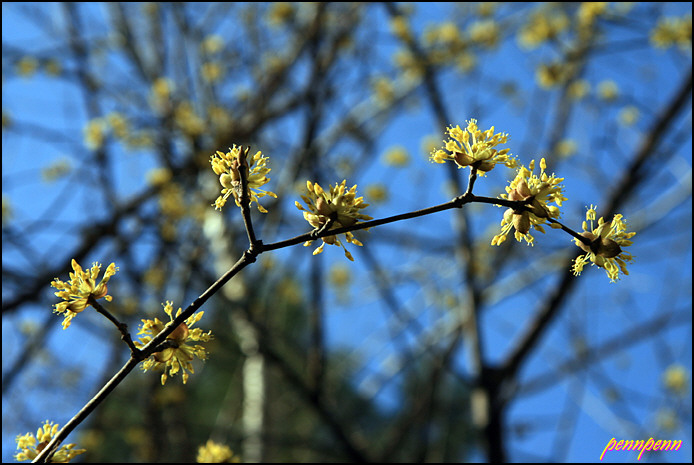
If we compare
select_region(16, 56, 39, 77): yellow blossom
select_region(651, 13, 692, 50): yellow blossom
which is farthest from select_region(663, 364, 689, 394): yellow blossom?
select_region(16, 56, 39, 77): yellow blossom

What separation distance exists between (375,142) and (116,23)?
2303 mm

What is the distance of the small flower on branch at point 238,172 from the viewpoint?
3.53 feet

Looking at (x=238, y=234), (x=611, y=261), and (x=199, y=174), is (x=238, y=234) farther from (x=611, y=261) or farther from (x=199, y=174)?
(x=611, y=261)

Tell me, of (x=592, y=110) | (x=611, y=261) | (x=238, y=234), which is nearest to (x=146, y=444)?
(x=238, y=234)

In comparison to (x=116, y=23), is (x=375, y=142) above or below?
below

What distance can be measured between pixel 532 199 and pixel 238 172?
1.87 ft

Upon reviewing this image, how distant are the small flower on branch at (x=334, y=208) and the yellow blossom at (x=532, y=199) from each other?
280 millimetres

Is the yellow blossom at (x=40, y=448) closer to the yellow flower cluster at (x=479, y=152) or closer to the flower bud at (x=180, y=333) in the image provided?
the flower bud at (x=180, y=333)

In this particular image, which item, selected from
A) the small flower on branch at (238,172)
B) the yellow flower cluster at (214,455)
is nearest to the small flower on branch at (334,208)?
the small flower on branch at (238,172)

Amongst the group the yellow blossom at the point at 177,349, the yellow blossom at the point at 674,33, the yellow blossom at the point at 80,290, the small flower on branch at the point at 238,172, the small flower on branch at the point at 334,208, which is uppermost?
the yellow blossom at the point at 674,33

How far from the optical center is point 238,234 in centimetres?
412

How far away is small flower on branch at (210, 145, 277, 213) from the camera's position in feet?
3.53

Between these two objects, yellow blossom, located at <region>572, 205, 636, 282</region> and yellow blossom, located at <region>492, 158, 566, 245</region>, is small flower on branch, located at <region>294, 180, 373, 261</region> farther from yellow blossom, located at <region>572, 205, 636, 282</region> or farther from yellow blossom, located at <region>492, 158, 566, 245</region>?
yellow blossom, located at <region>572, 205, 636, 282</region>

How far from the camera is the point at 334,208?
107cm
